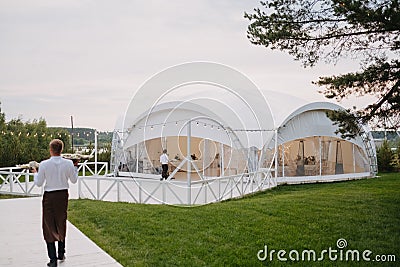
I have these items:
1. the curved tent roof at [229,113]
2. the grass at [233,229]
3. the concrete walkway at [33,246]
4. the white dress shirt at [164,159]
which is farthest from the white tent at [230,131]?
the concrete walkway at [33,246]

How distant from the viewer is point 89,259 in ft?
17.7

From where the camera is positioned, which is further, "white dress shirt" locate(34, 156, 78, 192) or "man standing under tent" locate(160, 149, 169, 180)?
"man standing under tent" locate(160, 149, 169, 180)

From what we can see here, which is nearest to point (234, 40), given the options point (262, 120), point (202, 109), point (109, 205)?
point (202, 109)

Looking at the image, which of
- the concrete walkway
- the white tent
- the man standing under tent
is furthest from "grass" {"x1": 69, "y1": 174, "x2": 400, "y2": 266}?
the white tent

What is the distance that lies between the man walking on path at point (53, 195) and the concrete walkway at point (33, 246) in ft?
1.12

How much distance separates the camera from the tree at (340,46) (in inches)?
301

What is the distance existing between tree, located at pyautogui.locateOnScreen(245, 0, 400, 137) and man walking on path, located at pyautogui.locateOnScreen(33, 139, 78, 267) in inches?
179

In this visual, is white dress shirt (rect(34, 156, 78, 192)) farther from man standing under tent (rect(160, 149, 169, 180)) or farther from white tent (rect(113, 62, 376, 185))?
man standing under tent (rect(160, 149, 169, 180))

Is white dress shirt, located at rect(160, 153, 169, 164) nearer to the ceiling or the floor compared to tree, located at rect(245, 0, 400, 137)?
nearer to the floor

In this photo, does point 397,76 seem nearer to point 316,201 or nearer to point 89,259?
point 316,201

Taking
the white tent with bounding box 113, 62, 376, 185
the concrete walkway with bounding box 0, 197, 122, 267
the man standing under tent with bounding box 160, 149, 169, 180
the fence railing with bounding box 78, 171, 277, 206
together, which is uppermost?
the white tent with bounding box 113, 62, 376, 185

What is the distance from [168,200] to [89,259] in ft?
18.5

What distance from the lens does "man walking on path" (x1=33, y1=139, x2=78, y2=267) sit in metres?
5.11

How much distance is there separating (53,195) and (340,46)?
5.85 metres
